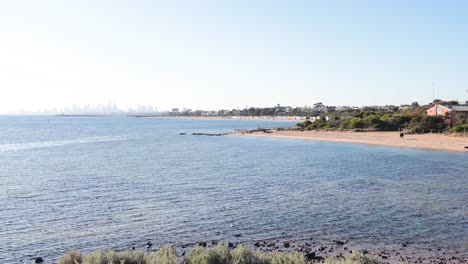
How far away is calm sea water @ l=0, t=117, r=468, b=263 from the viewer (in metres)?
22.7

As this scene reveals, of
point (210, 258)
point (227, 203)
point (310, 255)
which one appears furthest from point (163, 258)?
point (227, 203)

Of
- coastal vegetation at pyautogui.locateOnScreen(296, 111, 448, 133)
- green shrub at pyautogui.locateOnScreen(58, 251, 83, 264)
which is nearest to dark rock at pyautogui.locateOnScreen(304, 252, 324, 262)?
green shrub at pyautogui.locateOnScreen(58, 251, 83, 264)

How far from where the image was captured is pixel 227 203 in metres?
30.3

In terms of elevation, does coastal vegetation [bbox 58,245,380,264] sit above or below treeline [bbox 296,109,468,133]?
below

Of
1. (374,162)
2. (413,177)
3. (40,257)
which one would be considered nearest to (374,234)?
(40,257)

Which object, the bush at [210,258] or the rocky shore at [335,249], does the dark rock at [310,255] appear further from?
the bush at [210,258]

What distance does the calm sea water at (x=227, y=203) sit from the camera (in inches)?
894

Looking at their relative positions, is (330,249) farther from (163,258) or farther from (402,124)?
(402,124)

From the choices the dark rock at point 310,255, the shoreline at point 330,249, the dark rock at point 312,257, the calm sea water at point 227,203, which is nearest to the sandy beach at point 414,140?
the calm sea water at point 227,203

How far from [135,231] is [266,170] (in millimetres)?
25374

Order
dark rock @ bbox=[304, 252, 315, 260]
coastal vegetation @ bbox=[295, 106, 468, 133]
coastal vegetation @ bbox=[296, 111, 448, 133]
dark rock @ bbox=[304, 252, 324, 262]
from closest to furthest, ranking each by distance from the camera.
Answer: dark rock @ bbox=[304, 252, 324, 262] → dark rock @ bbox=[304, 252, 315, 260] → coastal vegetation @ bbox=[295, 106, 468, 133] → coastal vegetation @ bbox=[296, 111, 448, 133]

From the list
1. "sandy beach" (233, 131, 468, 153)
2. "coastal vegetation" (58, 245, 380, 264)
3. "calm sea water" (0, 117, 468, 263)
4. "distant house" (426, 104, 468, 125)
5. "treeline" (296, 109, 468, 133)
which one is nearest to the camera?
"coastal vegetation" (58, 245, 380, 264)

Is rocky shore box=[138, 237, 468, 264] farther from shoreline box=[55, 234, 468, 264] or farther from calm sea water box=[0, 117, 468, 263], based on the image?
calm sea water box=[0, 117, 468, 263]

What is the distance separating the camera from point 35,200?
31.8m
